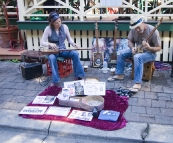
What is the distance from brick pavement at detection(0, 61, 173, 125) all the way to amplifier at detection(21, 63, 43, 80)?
0.09m

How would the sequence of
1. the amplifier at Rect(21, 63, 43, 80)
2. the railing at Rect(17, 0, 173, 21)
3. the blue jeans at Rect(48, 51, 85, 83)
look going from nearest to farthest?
the blue jeans at Rect(48, 51, 85, 83) → the amplifier at Rect(21, 63, 43, 80) → the railing at Rect(17, 0, 173, 21)

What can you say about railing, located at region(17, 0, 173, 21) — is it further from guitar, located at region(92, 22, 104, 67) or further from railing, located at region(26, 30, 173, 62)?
guitar, located at region(92, 22, 104, 67)

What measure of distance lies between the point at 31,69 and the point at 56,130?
5.84 ft

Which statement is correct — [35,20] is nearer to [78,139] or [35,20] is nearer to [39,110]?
[39,110]

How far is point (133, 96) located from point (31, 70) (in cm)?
188

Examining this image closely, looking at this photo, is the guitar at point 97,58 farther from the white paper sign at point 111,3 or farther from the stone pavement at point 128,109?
the white paper sign at point 111,3

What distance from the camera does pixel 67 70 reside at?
4660mm

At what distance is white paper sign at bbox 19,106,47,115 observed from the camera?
10.8 ft

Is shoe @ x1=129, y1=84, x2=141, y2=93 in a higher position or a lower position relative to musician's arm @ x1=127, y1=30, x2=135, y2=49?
lower

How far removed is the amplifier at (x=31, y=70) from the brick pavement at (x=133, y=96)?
0.30ft

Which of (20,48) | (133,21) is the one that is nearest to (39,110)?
(133,21)

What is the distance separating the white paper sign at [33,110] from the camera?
329 cm

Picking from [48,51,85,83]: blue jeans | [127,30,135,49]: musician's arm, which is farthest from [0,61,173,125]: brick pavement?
[127,30,135,49]: musician's arm

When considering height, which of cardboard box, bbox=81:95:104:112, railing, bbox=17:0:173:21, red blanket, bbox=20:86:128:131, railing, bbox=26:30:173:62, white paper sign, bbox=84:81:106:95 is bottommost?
red blanket, bbox=20:86:128:131
